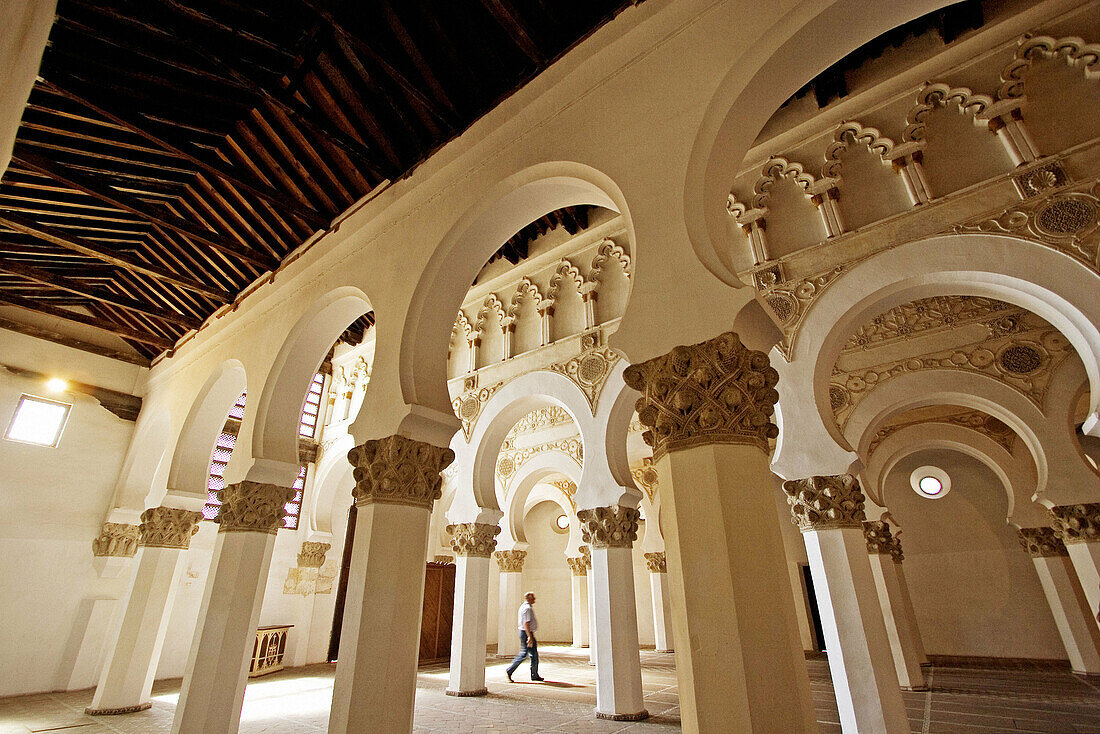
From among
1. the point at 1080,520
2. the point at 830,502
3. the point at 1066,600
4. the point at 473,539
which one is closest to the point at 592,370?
the point at 473,539

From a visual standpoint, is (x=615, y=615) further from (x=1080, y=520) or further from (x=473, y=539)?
(x=1080, y=520)

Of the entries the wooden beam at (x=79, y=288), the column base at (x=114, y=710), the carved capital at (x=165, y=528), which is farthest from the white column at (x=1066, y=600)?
the wooden beam at (x=79, y=288)

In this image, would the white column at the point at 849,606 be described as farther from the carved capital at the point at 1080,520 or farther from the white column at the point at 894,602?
the carved capital at the point at 1080,520

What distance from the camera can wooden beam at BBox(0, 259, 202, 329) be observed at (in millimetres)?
7445

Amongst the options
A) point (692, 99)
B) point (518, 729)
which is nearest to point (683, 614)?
point (692, 99)

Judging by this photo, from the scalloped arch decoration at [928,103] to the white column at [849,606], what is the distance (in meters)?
3.77

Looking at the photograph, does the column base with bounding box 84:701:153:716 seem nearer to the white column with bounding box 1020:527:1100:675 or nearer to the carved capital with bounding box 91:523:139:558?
the carved capital with bounding box 91:523:139:558

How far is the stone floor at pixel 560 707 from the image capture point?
17.6 feet

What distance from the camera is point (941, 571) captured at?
451 inches

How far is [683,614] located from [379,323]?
359 centimetres

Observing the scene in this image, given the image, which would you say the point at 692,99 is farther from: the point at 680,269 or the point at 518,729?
the point at 518,729

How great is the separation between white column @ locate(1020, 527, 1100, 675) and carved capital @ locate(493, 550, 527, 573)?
9004 mm

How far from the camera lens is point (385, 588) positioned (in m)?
3.73

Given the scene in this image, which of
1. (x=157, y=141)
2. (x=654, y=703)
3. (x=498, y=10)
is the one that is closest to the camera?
(x=498, y=10)
